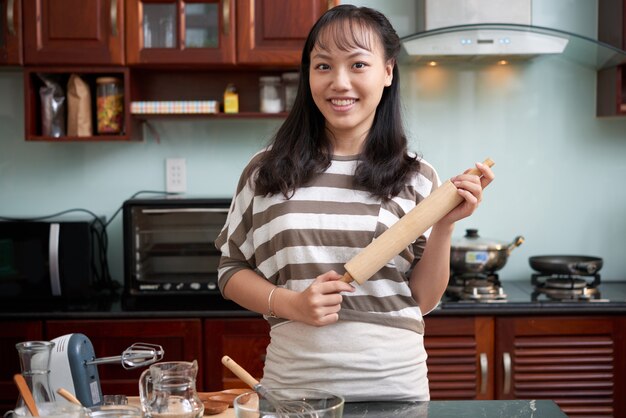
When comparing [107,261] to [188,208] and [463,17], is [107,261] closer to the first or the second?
[188,208]

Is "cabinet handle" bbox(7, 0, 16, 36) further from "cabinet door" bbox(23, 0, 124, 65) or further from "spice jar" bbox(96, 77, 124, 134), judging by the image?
"spice jar" bbox(96, 77, 124, 134)

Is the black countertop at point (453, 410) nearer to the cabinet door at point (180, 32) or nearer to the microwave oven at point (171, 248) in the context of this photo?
the microwave oven at point (171, 248)

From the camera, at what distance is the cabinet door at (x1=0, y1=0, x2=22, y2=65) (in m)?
2.83

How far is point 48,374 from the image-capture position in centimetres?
117

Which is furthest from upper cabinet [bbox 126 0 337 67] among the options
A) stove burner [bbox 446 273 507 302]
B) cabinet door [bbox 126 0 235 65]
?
stove burner [bbox 446 273 507 302]

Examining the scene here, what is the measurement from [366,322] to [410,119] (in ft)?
5.70

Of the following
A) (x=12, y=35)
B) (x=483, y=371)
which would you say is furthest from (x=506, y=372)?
(x=12, y=35)

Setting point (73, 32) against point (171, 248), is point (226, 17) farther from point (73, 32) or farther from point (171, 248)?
point (171, 248)

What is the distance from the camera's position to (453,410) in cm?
138

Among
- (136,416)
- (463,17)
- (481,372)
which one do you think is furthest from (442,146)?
(136,416)

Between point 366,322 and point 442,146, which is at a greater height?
point 442,146

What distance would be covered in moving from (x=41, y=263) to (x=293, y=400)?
6.24ft

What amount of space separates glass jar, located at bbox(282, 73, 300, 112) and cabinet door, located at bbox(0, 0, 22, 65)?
95 centimetres

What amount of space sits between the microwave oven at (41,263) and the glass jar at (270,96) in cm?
77
